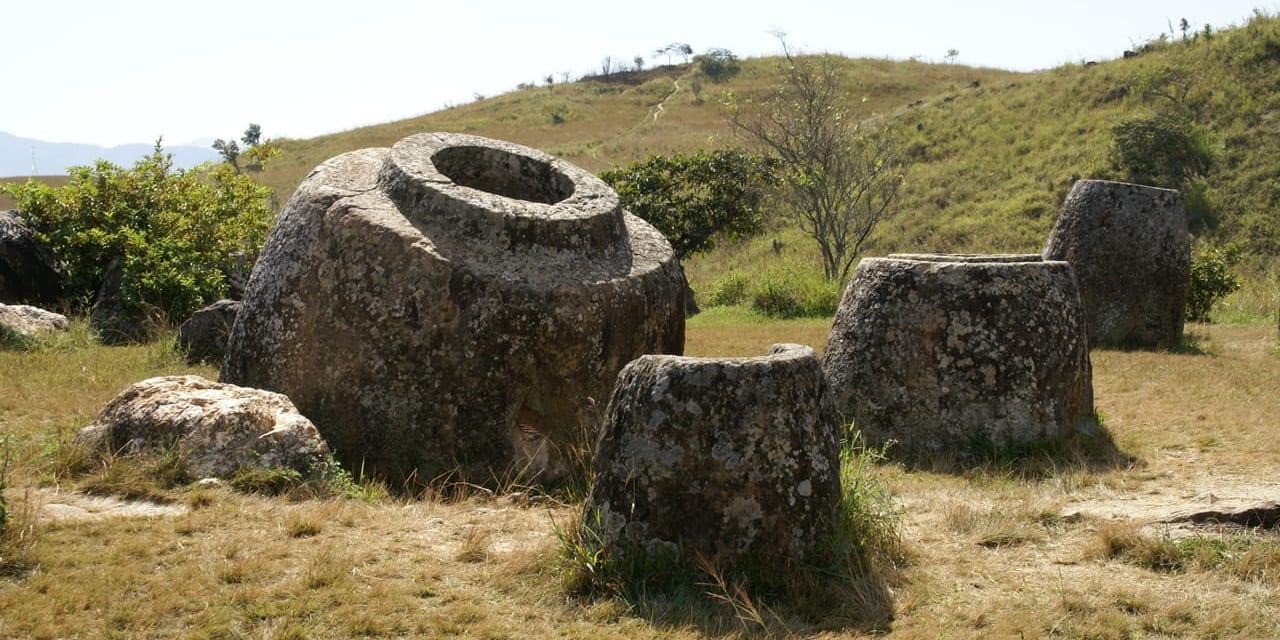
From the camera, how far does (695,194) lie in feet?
72.3

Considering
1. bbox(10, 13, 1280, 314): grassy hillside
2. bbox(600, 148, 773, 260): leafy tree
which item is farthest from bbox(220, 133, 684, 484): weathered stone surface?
bbox(10, 13, 1280, 314): grassy hillside

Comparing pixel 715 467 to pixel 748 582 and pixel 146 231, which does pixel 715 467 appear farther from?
pixel 146 231

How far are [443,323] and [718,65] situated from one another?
66.6m

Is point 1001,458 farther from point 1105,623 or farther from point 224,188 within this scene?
Answer: point 224,188

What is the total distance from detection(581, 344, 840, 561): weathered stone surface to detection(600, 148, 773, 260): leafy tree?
1643 cm

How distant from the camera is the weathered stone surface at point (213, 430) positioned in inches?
236

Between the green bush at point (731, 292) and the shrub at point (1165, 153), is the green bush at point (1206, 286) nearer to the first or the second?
the green bush at point (731, 292)

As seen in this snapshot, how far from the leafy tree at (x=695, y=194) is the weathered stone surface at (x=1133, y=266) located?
366 inches

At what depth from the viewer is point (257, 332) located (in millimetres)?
7227

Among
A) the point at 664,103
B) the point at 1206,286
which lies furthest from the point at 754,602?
the point at 664,103

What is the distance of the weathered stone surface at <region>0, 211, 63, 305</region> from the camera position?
13438 mm

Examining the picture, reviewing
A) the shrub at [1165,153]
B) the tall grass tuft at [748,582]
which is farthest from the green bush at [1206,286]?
the shrub at [1165,153]

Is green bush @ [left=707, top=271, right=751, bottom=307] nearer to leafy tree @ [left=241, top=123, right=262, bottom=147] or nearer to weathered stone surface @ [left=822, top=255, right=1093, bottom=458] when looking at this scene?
weathered stone surface @ [left=822, top=255, right=1093, bottom=458]

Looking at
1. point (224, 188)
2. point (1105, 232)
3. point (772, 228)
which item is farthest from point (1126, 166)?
point (224, 188)
